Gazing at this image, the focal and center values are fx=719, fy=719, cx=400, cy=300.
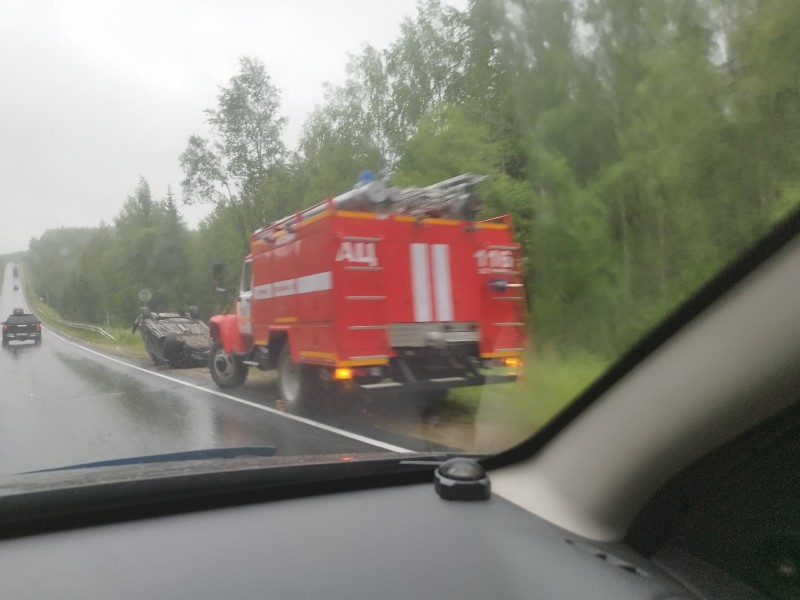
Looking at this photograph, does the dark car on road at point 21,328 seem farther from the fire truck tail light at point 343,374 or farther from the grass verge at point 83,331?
the fire truck tail light at point 343,374

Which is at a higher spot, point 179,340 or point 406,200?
point 406,200

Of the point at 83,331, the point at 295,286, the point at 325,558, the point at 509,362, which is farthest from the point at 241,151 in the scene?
the point at 83,331

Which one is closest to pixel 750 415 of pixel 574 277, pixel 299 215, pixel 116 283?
pixel 574 277

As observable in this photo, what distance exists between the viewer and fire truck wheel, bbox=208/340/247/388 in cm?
1241

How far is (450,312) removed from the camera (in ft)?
29.7

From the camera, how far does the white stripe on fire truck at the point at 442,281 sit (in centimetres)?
903

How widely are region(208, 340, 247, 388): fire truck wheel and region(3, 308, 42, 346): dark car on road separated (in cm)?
1671

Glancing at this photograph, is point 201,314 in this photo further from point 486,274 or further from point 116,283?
point 486,274

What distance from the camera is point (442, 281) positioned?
9117 mm

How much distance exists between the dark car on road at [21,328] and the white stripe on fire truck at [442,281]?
22.5 m

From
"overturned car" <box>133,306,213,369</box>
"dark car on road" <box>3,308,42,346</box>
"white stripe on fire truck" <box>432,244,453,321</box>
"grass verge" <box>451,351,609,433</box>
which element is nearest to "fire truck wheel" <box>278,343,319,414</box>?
"white stripe on fire truck" <box>432,244,453,321</box>

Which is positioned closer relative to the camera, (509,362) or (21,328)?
(509,362)

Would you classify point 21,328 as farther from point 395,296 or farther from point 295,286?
point 395,296

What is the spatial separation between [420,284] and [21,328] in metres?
23.3
